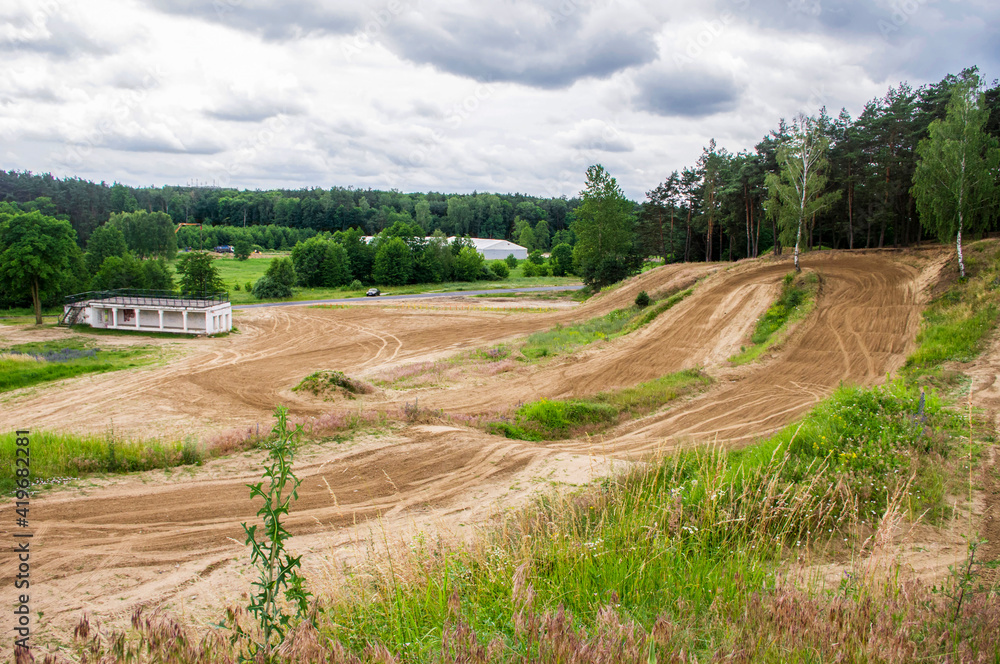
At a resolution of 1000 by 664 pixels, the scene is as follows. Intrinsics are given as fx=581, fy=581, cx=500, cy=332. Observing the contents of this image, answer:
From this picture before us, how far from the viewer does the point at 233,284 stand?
295 ft

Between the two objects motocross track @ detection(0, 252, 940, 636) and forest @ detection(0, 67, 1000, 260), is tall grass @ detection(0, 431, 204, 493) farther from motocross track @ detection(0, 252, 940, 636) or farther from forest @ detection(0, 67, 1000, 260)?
forest @ detection(0, 67, 1000, 260)

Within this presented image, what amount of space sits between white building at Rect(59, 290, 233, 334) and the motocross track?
8.47ft

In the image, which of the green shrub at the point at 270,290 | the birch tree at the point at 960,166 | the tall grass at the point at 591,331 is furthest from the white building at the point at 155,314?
the birch tree at the point at 960,166

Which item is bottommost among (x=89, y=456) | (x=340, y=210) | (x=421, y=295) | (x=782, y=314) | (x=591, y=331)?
(x=89, y=456)

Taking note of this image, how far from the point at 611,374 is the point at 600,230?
141ft

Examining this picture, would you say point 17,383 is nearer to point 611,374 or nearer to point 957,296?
point 611,374

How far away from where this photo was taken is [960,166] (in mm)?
33375

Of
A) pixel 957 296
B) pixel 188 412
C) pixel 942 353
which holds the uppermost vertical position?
pixel 957 296

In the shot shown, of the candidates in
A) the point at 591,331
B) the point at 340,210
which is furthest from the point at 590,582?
the point at 340,210

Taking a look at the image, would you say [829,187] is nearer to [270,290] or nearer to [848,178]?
[848,178]

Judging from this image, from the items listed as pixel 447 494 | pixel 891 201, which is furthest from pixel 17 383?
pixel 891 201

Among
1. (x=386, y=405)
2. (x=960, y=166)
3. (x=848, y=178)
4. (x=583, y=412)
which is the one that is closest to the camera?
(x=583, y=412)

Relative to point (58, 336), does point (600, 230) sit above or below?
above

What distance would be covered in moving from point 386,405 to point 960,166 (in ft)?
115
